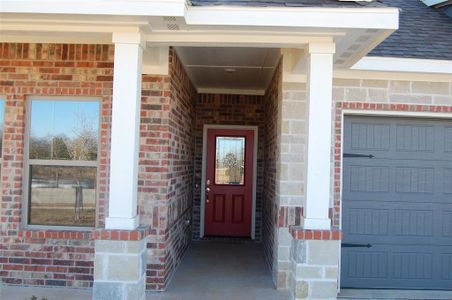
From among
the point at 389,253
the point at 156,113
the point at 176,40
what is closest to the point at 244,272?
the point at 389,253

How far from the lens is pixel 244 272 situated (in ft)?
20.4

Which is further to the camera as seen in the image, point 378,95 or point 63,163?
point 378,95

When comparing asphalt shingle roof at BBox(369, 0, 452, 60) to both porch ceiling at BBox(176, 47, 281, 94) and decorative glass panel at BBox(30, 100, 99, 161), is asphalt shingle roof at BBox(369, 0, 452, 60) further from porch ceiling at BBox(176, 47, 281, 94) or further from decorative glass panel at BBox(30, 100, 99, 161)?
decorative glass panel at BBox(30, 100, 99, 161)

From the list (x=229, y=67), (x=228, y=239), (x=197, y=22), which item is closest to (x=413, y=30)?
(x=229, y=67)

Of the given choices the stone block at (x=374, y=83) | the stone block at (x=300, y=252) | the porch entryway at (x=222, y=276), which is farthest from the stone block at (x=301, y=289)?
the stone block at (x=374, y=83)

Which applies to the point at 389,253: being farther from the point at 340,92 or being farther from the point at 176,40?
the point at 176,40

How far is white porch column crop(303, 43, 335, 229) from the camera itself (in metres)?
3.91

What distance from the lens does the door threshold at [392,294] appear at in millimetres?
5406

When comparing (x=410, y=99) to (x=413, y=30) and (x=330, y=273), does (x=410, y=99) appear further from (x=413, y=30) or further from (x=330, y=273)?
(x=330, y=273)

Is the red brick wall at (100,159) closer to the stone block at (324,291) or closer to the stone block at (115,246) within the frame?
the stone block at (115,246)

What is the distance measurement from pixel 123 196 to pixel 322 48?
2223mm

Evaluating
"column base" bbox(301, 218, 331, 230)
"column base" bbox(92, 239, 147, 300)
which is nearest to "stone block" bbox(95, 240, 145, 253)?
"column base" bbox(92, 239, 147, 300)

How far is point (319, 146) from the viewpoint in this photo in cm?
392

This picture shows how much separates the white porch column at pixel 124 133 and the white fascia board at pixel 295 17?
63 centimetres
